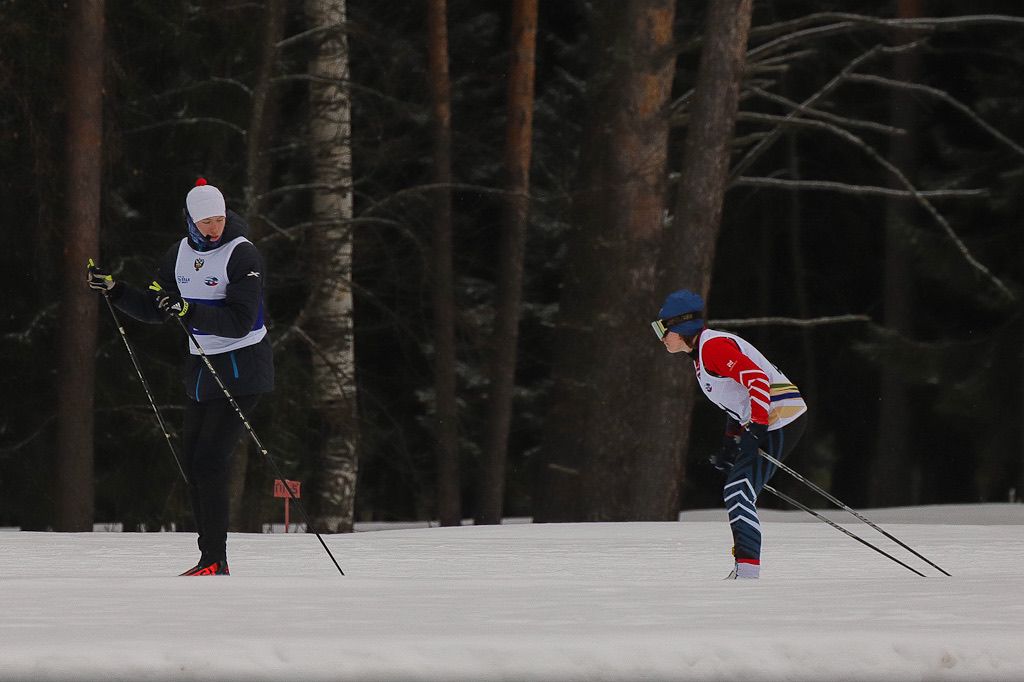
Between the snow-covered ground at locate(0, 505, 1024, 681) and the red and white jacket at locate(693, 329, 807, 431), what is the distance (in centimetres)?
78

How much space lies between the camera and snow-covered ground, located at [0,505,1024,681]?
4.64m

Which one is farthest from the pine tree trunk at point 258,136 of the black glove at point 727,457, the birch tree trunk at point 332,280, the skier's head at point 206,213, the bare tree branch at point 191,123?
the skier's head at point 206,213

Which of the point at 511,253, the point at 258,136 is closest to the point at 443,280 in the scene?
the point at 511,253

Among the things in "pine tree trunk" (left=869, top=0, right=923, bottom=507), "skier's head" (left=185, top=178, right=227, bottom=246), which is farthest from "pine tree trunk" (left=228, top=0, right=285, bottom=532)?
"pine tree trunk" (left=869, top=0, right=923, bottom=507)

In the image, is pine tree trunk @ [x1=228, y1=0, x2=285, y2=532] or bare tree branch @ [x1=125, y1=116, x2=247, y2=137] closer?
pine tree trunk @ [x1=228, y1=0, x2=285, y2=532]

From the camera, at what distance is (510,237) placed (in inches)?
835

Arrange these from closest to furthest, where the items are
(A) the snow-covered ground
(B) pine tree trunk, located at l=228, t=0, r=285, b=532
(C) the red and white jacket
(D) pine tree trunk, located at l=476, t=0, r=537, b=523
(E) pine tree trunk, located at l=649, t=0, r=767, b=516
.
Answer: (A) the snow-covered ground < (C) the red and white jacket < (E) pine tree trunk, located at l=649, t=0, r=767, b=516 < (B) pine tree trunk, located at l=228, t=0, r=285, b=532 < (D) pine tree trunk, located at l=476, t=0, r=537, b=523

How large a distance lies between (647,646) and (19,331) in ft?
48.2

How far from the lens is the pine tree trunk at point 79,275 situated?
46.5 feet

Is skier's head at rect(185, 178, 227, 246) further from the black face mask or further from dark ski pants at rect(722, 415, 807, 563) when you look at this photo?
dark ski pants at rect(722, 415, 807, 563)

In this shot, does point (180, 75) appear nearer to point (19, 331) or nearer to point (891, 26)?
point (19, 331)

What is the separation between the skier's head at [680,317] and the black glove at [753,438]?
528 millimetres

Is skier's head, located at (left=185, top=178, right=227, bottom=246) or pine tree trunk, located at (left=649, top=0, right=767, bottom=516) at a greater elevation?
pine tree trunk, located at (left=649, top=0, right=767, bottom=516)

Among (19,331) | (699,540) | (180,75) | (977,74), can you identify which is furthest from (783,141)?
(699,540)
